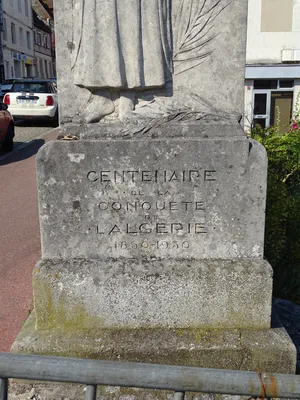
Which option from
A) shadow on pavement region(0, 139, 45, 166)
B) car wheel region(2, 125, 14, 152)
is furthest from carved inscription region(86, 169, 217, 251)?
car wheel region(2, 125, 14, 152)

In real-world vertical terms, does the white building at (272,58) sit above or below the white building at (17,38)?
below

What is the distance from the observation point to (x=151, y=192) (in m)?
2.54

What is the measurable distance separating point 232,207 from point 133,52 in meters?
1.05

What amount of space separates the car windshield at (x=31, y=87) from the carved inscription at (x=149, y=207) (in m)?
14.1

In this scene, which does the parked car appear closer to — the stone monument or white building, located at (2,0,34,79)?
the stone monument

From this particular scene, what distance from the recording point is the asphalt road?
3.61 metres

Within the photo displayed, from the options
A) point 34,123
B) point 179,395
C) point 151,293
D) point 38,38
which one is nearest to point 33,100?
point 34,123

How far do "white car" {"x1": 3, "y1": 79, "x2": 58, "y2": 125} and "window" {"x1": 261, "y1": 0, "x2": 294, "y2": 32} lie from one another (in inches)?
305

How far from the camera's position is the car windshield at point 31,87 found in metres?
15.8

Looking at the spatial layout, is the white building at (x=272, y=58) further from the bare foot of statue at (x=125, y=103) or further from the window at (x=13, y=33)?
the window at (x=13, y=33)

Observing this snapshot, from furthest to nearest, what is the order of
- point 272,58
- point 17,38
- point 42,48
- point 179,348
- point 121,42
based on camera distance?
point 42,48, point 17,38, point 272,58, point 121,42, point 179,348

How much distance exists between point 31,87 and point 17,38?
24.7 m

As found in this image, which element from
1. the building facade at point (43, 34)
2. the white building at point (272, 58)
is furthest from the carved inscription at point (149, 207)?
the building facade at point (43, 34)

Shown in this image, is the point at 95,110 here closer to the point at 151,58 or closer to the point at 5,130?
the point at 151,58
